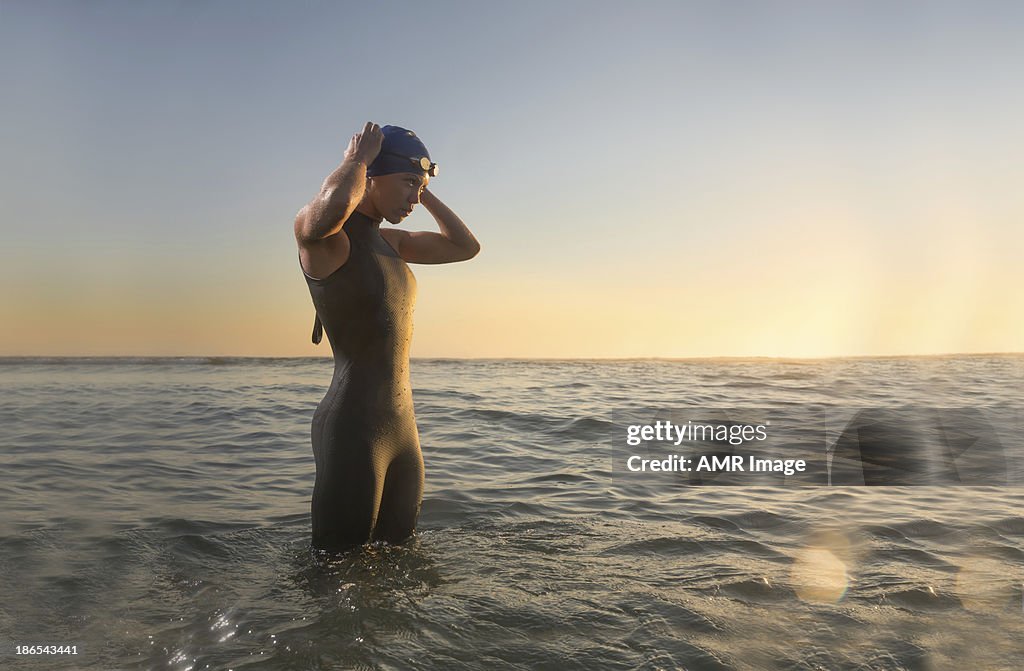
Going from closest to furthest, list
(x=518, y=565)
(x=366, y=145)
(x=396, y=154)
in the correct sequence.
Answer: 1. (x=366, y=145)
2. (x=396, y=154)
3. (x=518, y=565)

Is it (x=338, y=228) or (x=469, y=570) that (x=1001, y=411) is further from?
(x=338, y=228)

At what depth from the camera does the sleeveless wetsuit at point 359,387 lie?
12.2ft

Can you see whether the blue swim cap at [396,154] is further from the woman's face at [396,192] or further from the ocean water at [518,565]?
the ocean water at [518,565]

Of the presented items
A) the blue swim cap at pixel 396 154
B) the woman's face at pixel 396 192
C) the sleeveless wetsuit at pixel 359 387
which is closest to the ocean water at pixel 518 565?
the sleeveless wetsuit at pixel 359 387

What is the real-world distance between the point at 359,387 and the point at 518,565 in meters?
1.65

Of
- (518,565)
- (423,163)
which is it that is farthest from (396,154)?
(518,565)

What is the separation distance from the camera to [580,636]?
3.32m

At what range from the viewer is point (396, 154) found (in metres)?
3.79

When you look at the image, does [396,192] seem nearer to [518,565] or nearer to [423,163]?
[423,163]

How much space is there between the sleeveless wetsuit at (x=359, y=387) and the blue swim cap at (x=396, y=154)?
0.29 meters

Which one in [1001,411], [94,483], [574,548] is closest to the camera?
[574,548]

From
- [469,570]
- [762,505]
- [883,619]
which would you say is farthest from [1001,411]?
[469,570]

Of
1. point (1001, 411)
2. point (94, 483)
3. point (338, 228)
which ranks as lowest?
point (94, 483)

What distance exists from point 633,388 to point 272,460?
13.9 metres
